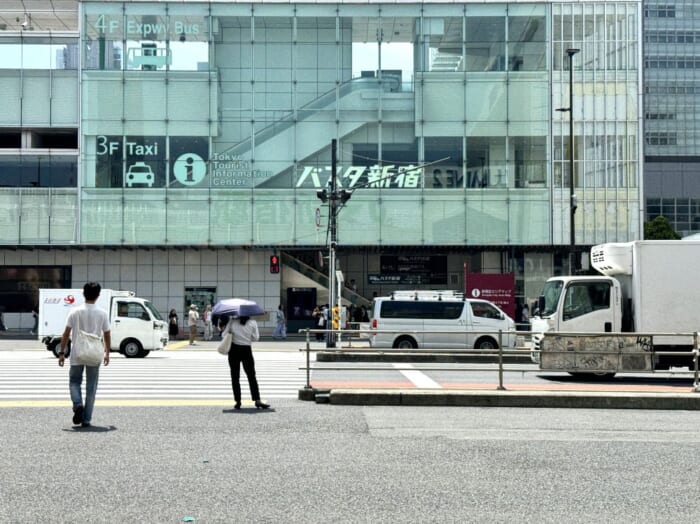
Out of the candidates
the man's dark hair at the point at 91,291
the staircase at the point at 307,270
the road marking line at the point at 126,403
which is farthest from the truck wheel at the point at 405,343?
the staircase at the point at 307,270

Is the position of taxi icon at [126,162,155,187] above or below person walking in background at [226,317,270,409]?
above

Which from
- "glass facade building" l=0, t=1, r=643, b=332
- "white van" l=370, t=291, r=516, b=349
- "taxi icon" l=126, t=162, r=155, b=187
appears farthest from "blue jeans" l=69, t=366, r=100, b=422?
"taxi icon" l=126, t=162, r=155, b=187

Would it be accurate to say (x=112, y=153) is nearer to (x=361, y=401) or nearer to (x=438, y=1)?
(x=438, y=1)

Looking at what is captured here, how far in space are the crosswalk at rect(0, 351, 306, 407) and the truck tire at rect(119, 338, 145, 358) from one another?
1.52 feet

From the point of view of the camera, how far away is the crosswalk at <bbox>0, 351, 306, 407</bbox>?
15.3 m

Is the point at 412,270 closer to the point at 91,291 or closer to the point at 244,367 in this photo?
the point at 244,367

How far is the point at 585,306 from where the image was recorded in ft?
69.9

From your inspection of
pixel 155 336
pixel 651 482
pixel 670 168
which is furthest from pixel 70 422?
pixel 670 168

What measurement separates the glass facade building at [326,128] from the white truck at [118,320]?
17606 millimetres

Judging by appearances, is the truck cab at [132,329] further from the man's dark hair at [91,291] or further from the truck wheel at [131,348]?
the man's dark hair at [91,291]

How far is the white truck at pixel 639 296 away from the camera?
20.0 metres

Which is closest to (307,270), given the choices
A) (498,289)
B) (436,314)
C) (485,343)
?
(498,289)

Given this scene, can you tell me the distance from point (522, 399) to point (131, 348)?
16.8 meters

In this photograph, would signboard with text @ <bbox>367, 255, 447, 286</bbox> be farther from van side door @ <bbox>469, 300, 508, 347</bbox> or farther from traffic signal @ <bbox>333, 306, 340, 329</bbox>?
van side door @ <bbox>469, 300, 508, 347</bbox>
